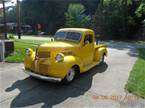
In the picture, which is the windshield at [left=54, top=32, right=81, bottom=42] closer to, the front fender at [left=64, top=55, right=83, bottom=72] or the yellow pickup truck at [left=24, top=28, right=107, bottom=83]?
the yellow pickup truck at [left=24, top=28, right=107, bottom=83]

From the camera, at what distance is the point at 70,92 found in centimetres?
623

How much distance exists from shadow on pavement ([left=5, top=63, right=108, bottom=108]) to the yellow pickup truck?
306 mm

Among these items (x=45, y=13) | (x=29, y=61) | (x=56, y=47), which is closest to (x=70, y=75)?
(x=56, y=47)

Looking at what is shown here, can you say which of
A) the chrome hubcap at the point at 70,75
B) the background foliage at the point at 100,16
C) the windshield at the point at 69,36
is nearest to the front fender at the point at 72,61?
the chrome hubcap at the point at 70,75

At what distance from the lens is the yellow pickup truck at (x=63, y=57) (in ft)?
21.0

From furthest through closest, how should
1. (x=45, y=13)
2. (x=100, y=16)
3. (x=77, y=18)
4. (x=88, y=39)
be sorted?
(x=45, y=13) < (x=77, y=18) < (x=100, y=16) < (x=88, y=39)

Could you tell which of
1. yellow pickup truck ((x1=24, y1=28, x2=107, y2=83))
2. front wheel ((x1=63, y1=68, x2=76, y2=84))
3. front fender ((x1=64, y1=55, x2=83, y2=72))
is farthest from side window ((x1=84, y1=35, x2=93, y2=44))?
front wheel ((x1=63, y1=68, x2=76, y2=84))

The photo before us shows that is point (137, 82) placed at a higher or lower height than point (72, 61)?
lower

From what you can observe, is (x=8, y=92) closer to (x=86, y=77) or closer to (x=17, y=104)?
(x=17, y=104)

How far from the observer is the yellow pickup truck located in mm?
6398

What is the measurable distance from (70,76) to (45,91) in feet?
3.46

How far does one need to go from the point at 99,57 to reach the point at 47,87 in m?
3.28
